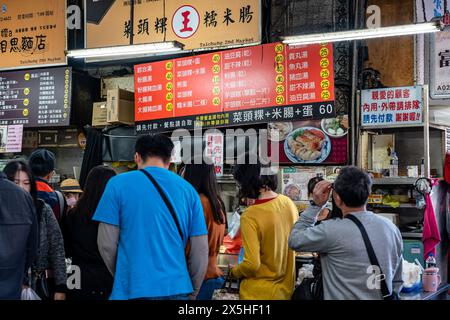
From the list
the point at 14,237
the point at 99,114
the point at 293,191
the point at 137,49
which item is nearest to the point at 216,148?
the point at 293,191

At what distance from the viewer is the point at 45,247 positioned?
3.73 m

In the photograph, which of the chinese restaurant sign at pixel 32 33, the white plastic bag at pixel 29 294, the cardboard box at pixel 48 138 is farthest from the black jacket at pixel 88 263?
the cardboard box at pixel 48 138

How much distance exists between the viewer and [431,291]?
4344 millimetres

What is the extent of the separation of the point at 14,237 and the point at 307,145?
14.9 feet

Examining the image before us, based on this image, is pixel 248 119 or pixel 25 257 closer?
pixel 25 257

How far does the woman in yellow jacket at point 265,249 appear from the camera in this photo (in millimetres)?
3459

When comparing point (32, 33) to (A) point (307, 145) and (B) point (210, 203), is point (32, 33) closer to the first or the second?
(A) point (307, 145)

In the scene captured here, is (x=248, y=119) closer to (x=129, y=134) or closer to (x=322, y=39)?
(x=322, y=39)

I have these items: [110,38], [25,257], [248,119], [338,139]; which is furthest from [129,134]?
[25,257]

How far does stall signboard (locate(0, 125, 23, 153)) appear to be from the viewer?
8.50 m

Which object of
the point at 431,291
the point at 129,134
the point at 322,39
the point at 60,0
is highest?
the point at 60,0

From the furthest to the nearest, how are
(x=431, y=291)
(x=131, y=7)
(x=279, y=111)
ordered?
(x=131, y=7)
(x=279, y=111)
(x=431, y=291)

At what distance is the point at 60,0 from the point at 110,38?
1197mm

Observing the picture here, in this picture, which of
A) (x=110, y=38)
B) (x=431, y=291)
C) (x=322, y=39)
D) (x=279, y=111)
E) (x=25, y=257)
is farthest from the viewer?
(x=110, y=38)
